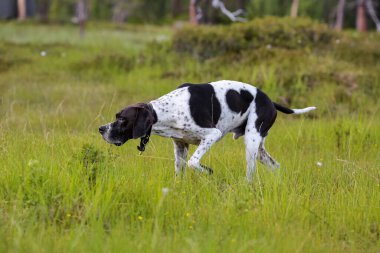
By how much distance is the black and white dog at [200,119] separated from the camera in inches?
218

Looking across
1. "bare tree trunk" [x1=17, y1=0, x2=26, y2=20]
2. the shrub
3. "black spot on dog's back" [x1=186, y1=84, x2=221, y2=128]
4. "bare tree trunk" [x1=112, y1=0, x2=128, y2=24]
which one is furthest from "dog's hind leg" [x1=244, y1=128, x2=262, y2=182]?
"bare tree trunk" [x1=112, y1=0, x2=128, y2=24]

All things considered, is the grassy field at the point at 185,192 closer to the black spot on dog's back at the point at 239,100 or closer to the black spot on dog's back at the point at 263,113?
the black spot on dog's back at the point at 263,113

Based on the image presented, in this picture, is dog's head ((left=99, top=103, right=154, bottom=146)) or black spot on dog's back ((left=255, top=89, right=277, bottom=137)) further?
black spot on dog's back ((left=255, top=89, right=277, bottom=137))

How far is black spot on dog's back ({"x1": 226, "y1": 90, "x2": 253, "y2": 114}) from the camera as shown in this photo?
6117mm

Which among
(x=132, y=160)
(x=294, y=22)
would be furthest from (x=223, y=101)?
(x=294, y=22)

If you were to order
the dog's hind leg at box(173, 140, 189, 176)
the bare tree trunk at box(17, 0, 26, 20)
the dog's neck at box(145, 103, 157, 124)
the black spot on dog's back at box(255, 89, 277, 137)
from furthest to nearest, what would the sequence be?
1. the bare tree trunk at box(17, 0, 26, 20)
2. the black spot on dog's back at box(255, 89, 277, 137)
3. the dog's hind leg at box(173, 140, 189, 176)
4. the dog's neck at box(145, 103, 157, 124)

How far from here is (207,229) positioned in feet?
14.5

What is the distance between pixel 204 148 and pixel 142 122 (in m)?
0.70

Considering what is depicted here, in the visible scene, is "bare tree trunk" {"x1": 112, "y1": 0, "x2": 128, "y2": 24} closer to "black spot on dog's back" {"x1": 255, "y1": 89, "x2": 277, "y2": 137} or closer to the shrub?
the shrub

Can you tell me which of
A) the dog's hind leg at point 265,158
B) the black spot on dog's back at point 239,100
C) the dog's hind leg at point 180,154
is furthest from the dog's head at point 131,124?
the dog's hind leg at point 265,158

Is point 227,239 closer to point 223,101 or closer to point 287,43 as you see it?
point 223,101

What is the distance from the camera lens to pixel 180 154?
6160 mm

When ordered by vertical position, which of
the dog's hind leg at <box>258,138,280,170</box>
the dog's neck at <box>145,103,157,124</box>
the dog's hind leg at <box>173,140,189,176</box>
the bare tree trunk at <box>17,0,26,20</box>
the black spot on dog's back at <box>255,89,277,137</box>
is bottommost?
the bare tree trunk at <box>17,0,26,20</box>

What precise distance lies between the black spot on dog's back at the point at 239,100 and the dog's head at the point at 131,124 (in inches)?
38.0
